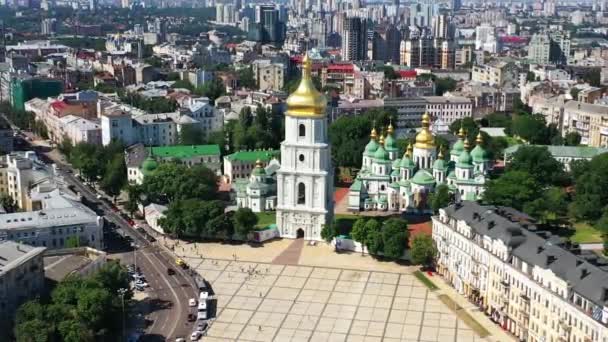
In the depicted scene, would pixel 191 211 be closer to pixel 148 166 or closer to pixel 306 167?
pixel 306 167

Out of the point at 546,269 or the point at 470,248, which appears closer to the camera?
the point at 546,269

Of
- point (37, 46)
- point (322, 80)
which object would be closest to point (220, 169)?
point (322, 80)

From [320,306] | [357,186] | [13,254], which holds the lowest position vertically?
[320,306]

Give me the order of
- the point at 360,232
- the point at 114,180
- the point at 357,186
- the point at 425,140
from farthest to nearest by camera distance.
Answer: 1. the point at 425,140
2. the point at 114,180
3. the point at 357,186
4. the point at 360,232

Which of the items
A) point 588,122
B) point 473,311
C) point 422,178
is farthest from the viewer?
point 588,122

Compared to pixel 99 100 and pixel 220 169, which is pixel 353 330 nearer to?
pixel 220 169

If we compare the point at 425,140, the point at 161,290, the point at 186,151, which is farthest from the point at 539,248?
the point at 186,151
